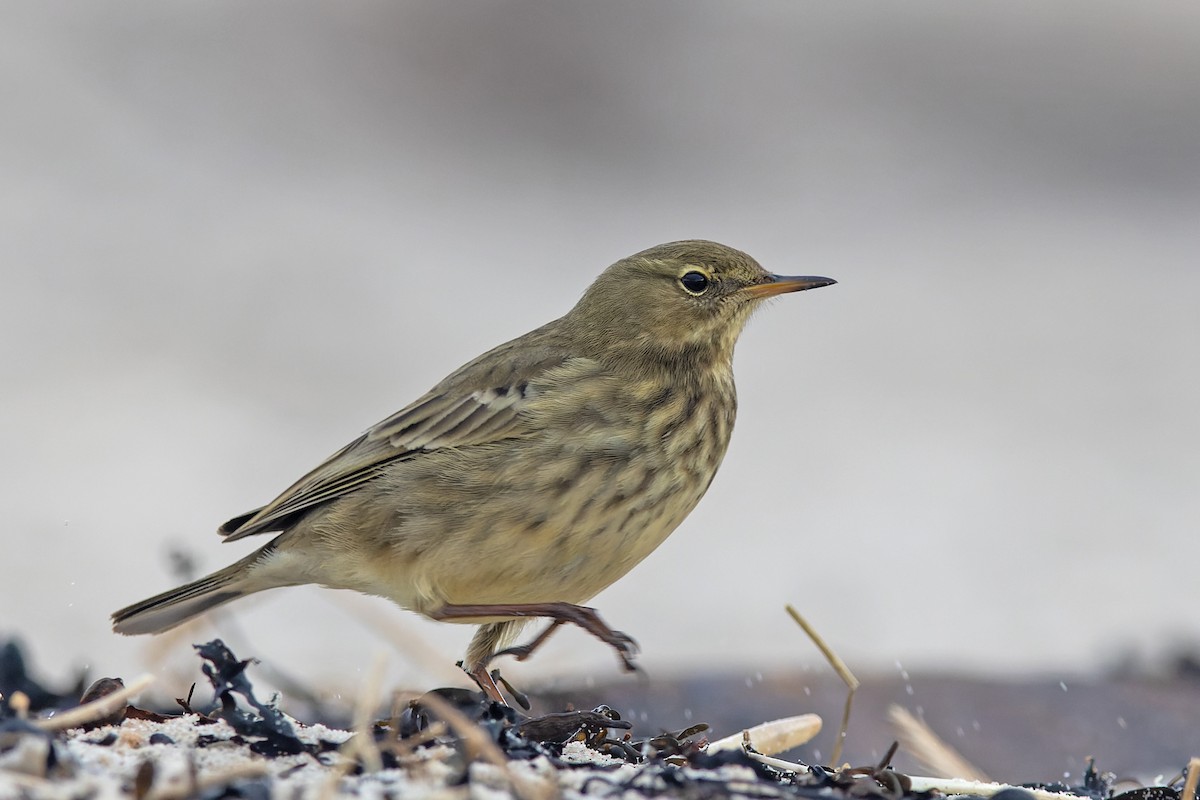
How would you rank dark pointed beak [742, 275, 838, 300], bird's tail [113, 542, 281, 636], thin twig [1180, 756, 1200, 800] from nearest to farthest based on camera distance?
thin twig [1180, 756, 1200, 800], bird's tail [113, 542, 281, 636], dark pointed beak [742, 275, 838, 300]

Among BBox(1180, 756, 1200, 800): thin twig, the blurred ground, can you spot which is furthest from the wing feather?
BBox(1180, 756, 1200, 800): thin twig

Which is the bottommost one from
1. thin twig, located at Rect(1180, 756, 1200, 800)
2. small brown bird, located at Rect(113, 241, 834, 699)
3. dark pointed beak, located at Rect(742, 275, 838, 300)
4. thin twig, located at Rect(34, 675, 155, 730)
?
thin twig, located at Rect(1180, 756, 1200, 800)

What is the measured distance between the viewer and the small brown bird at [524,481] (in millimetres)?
5465

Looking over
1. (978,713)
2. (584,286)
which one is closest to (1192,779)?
(978,713)

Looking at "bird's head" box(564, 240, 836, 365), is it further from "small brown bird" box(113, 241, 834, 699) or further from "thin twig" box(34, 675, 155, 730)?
"thin twig" box(34, 675, 155, 730)

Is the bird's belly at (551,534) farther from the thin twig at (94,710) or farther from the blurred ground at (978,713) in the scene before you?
the thin twig at (94,710)

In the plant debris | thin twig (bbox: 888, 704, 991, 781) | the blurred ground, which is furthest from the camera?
the blurred ground

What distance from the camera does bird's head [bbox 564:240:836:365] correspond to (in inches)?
248

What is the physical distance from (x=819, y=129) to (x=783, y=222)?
4.01 meters

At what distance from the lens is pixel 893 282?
62.9 feet

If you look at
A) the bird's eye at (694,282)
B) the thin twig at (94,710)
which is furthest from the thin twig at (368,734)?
the bird's eye at (694,282)

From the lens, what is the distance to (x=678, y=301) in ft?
21.1

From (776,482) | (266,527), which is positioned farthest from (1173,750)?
(776,482)

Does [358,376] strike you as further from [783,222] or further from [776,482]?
[783,222]
